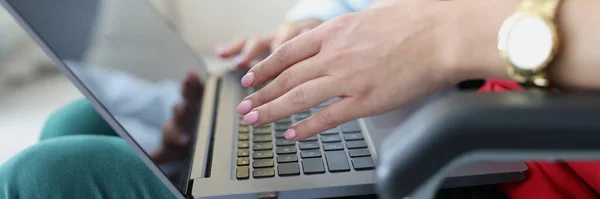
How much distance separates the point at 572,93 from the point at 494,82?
0.94ft

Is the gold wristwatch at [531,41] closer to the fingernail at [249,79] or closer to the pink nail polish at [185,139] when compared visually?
the fingernail at [249,79]

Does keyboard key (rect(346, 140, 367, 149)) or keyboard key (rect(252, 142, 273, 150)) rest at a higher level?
keyboard key (rect(252, 142, 273, 150))

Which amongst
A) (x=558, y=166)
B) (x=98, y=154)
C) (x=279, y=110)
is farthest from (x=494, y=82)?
(x=98, y=154)

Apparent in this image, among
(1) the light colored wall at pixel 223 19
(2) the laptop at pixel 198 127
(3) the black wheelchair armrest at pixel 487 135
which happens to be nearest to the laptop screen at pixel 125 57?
A: (2) the laptop at pixel 198 127

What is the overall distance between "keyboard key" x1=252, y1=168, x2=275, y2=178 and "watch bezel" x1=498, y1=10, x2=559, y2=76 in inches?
8.7

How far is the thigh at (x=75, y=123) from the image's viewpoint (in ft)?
2.34

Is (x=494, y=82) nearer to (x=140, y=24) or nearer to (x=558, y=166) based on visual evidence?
(x=558, y=166)

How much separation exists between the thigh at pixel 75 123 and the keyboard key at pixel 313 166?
391 millimetres

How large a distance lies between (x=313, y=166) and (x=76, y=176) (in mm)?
236

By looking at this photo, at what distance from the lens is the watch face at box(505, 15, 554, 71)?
1.14 feet

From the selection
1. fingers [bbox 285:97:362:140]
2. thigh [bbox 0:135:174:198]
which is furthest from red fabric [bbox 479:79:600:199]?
thigh [bbox 0:135:174:198]

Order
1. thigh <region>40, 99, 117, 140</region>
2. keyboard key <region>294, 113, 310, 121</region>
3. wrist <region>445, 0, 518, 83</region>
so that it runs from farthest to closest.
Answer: thigh <region>40, 99, 117, 140</region> < keyboard key <region>294, 113, 310, 121</region> < wrist <region>445, 0, 518, 83</region>

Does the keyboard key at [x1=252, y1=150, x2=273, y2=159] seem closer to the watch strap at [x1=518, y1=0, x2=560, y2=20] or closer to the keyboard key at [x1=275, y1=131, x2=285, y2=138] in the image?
the keyboard key at [x1=275, y1=131, x2=285, y2=138]

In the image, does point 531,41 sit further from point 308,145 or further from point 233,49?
point 233,49
